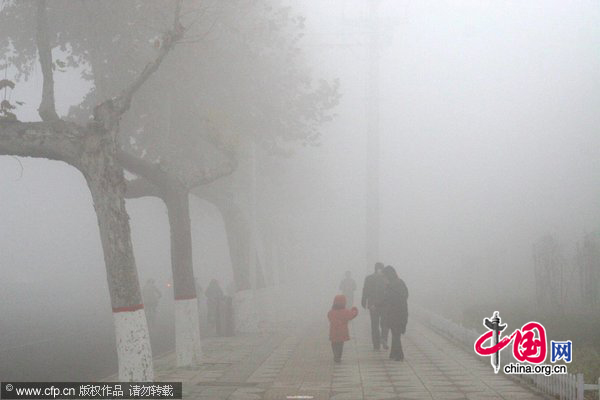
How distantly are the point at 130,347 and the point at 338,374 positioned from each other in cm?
459

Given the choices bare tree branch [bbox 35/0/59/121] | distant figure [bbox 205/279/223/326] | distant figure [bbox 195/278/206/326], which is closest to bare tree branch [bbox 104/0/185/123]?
bare tree branch [bbox 35/0/59/121]

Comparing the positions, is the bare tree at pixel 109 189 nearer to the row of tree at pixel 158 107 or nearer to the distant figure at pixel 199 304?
the row of tree at pixel 158 107

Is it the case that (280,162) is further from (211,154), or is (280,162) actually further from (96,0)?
(96,0)

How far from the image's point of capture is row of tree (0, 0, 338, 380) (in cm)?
1305

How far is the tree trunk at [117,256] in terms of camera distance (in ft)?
42.4

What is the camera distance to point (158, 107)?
24266mm

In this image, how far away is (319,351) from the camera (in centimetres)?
2114

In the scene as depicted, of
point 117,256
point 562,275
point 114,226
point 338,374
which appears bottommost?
point 562,275

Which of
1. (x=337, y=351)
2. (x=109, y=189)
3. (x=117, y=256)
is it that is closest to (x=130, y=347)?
(x=117, y=256)

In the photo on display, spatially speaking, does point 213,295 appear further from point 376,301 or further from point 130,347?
point 130,347

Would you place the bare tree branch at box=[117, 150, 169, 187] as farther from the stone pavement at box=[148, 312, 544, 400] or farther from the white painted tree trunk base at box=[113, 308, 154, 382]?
the white painted tree trunk base at box=[113, 308, 154, 382]

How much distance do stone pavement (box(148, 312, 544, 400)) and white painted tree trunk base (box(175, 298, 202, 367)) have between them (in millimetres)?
283

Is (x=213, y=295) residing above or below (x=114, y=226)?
below

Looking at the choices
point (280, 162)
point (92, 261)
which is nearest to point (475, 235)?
point (92, 261)
